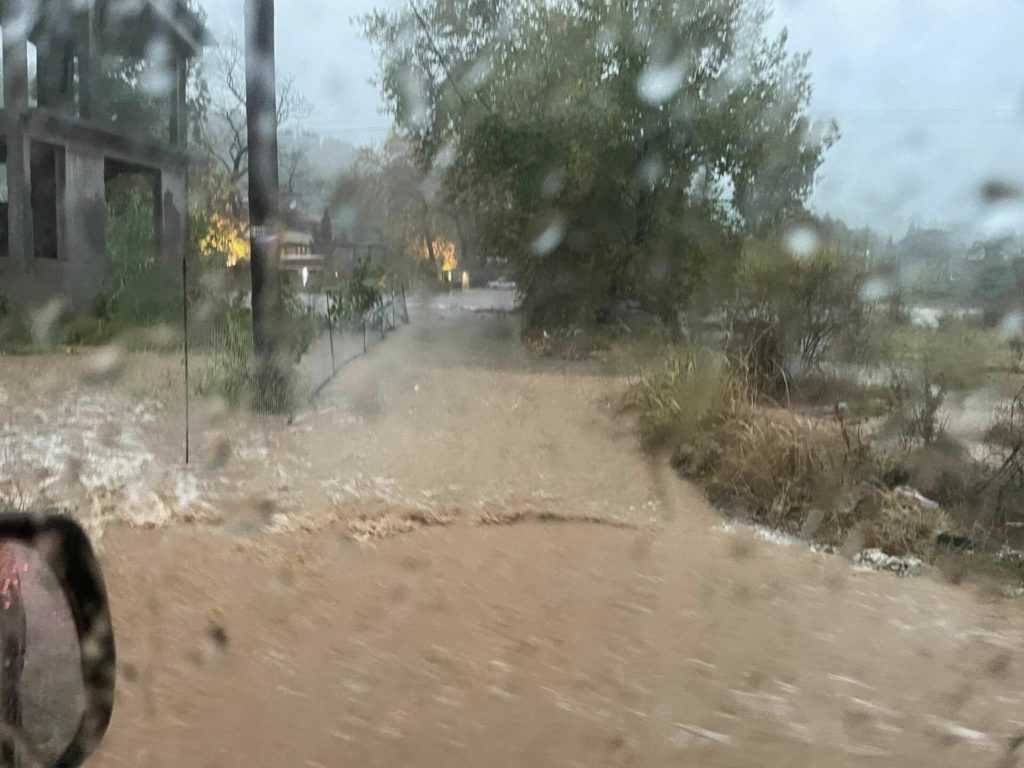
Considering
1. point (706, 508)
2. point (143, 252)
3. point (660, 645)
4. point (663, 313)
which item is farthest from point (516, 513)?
point (143, 252)

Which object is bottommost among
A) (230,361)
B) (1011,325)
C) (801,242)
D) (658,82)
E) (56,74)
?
(230,361)

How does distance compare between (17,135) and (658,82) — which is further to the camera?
(17,135)

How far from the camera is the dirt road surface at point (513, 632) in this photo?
13.8 ft

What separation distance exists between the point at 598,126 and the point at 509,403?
14.3 ft

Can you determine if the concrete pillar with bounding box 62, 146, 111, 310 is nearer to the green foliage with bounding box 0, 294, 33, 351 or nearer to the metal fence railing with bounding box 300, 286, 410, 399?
the green foliage with bounding box 0, 294, 33, 351

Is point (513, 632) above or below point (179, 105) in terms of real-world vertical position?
below

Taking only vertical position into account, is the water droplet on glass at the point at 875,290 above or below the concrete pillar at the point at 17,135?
below

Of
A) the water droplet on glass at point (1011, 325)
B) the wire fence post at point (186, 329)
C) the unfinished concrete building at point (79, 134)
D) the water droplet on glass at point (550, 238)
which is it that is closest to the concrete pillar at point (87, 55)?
the unfinished concrete building at point (79, 134)

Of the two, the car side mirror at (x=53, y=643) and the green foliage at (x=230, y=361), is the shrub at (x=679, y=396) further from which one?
the car side mirror at (x=53, y=643)

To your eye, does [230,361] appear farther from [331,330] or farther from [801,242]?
[801,242]

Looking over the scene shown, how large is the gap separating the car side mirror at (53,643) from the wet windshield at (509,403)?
14 centimetres

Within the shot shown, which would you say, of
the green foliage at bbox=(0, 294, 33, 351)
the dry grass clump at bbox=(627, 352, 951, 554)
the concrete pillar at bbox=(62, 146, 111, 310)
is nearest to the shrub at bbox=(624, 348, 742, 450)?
the dry grass clump at bbox=(627, 352, 951, 554)

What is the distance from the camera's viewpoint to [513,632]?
5348mm

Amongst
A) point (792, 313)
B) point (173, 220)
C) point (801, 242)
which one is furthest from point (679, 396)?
point (173, 220)
